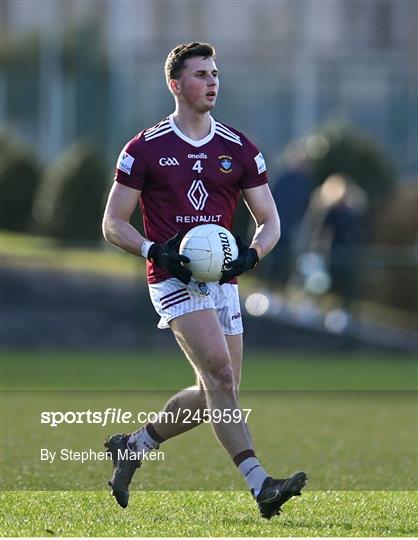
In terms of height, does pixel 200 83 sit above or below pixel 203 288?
above

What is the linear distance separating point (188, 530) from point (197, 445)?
407cm

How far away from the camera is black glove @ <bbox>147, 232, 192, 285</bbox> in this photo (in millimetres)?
7383

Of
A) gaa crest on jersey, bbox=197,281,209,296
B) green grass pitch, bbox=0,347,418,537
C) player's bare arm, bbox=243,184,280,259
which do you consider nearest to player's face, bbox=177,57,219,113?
player's bare arm, bbox=243,184,280,259

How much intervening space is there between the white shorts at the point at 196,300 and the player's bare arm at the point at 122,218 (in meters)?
0.26

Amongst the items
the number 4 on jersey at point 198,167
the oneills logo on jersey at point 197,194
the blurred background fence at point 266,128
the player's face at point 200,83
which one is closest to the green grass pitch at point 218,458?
the oneills logo on jersey at point 197,194

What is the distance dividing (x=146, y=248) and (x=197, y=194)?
0.42m

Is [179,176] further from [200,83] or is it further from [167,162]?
[200,83]

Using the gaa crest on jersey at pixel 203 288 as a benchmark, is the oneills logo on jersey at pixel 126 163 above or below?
above

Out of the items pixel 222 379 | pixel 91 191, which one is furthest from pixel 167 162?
pixel 91 191

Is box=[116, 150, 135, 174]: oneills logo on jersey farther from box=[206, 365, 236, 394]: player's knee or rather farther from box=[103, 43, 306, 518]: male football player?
box=[206, 365, 236, 394]: player's knee

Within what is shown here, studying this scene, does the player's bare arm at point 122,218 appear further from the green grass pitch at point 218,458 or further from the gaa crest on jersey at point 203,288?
the green grass pitch at point 218,458

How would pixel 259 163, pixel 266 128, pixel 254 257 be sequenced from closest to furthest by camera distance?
pixel 254 257, pixel 259 163, pixel 266 128

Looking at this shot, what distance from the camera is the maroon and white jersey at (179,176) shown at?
25.2ft

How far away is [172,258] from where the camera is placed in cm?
738
